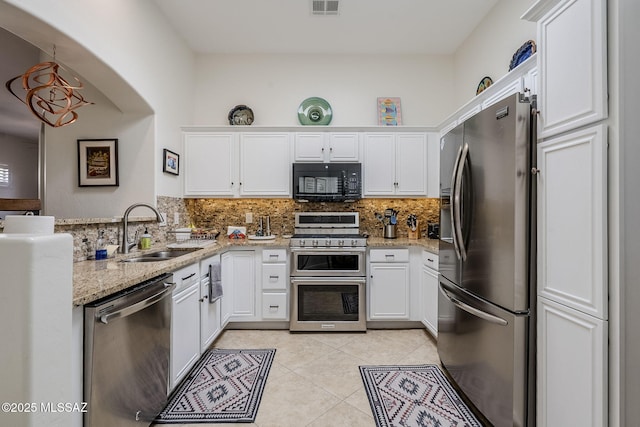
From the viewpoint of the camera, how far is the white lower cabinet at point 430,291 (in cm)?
270

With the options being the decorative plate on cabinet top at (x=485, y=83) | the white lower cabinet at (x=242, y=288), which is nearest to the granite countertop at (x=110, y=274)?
the white lower cabinet at (x=242, y=288)

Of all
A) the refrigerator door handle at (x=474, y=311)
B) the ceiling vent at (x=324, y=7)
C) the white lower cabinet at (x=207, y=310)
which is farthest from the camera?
the ceiling vent at (x=324, y=7)

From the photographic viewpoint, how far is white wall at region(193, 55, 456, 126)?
380 cm

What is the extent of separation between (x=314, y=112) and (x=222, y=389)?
311 cm

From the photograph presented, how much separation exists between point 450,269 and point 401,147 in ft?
5.78

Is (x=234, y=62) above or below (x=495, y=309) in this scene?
above

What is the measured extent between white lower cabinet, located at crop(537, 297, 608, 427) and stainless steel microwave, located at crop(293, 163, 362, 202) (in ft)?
7.13

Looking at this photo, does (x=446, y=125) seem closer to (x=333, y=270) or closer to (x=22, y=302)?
(x=333, y=270)

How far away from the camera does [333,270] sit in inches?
120

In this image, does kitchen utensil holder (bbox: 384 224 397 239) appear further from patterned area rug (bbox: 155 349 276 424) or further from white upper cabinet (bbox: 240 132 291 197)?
patterned area rug (bbox: 155 349 276 424)

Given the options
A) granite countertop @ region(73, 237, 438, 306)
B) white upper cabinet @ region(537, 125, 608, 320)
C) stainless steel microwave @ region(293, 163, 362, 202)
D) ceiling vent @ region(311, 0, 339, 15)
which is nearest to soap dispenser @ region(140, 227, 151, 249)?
granite countertop @ region(73, 237, 438, 306)

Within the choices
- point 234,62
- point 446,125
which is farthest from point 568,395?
point 234,62

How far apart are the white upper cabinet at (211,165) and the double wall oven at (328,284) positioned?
3.86ft

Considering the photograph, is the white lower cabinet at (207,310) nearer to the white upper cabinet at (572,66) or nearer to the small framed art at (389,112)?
the white upper cabinet at (572,66)
